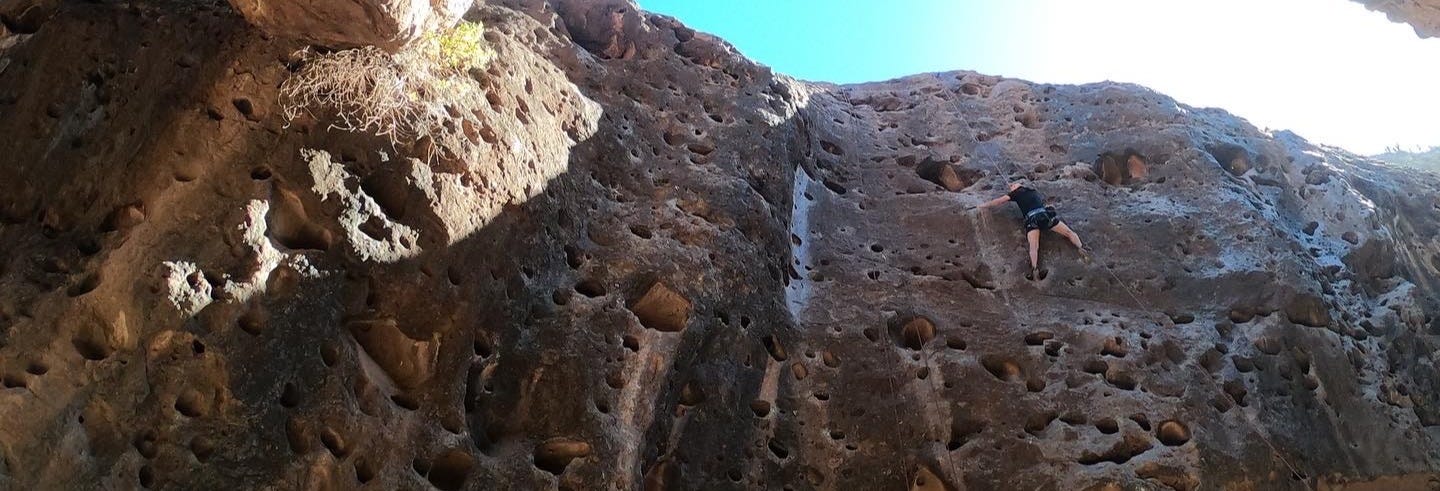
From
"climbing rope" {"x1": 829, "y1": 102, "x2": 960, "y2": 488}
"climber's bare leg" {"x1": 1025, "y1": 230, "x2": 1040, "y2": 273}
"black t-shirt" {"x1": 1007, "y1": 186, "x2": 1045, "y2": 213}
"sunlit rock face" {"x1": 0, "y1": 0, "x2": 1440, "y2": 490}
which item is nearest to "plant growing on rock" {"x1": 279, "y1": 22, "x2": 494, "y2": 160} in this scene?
"sunlit rock face" {"x1": 0, "y1": 0, "x2": 1440, "y2": 490}

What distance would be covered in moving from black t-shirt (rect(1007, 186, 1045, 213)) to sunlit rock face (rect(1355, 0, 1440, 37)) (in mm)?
5514

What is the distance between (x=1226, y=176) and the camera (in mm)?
10039

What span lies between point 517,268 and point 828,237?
3.60m

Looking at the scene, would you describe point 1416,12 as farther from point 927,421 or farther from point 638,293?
point 638,293

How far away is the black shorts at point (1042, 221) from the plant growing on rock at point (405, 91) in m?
5.22

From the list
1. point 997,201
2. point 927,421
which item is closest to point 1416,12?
point 997,201

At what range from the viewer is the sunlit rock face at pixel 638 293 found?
212 inches

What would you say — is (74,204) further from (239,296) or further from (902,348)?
(902,348)

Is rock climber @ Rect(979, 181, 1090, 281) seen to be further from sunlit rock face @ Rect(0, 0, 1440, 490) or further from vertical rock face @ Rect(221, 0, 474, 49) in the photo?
vertical rock face @ Rect(221, 0, 474, 49)

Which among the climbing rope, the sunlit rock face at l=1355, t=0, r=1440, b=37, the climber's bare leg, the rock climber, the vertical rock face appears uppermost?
the sunlit rock face at l=1355, t=0, r=1440, b=37

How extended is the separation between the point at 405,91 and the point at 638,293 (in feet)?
6.85

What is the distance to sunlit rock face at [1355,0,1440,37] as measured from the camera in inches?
453

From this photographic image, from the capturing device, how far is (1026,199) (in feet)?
31.9

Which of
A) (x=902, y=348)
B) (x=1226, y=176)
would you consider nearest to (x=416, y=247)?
(x=902, y=348)
